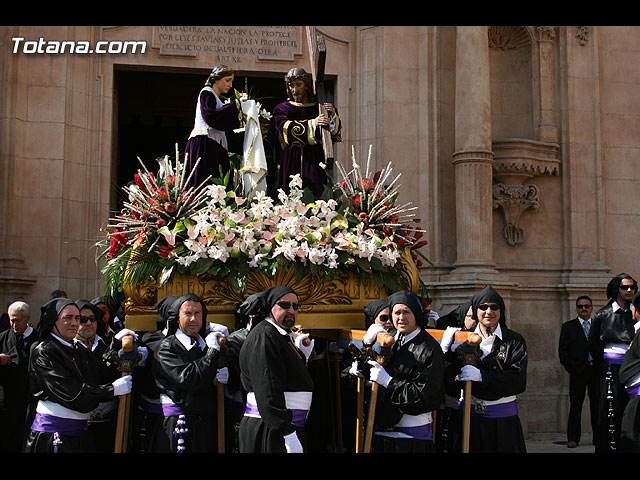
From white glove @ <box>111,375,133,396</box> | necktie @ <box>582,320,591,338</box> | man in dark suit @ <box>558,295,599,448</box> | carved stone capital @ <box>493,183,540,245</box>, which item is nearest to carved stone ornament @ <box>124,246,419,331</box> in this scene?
white glove @ <box>111,375,133,396</box>

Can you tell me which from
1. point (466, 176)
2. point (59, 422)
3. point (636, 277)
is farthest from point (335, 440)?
point (636, 277)

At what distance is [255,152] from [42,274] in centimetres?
478

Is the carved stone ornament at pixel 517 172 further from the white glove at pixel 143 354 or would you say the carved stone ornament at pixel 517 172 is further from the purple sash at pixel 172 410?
the purple sash at pixel 172 410

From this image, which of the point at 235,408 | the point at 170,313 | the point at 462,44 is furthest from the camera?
the point at 462,44

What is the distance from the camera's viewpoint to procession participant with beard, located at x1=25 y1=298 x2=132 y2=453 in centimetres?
543

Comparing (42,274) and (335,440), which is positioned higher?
(42,274)

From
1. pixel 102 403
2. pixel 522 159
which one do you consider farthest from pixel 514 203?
pixel 102 403

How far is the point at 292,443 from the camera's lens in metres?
5.12

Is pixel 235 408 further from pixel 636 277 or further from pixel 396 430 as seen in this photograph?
A: pixel 636 277

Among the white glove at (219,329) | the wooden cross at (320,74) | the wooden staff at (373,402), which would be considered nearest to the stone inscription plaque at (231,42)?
the wooden cross at (320,74)

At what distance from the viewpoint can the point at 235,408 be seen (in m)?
6.57

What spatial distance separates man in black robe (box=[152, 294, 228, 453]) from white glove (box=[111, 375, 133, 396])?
217 millimetres

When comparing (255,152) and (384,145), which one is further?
(384,145)

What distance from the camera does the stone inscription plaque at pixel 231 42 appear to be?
39.9ft
